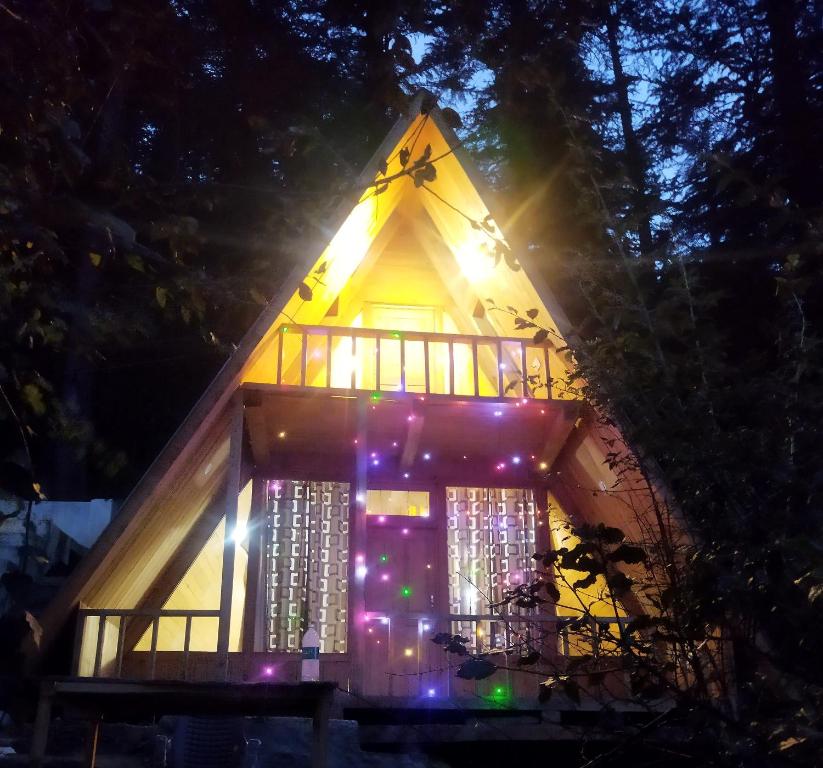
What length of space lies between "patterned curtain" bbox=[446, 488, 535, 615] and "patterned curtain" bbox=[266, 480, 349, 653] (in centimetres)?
131

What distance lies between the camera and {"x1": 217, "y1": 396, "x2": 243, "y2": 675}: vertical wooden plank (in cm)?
686

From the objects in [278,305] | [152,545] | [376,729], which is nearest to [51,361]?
[152,545]

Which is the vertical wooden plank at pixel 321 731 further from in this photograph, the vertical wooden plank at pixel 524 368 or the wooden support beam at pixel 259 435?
the vertical wooden plank at pixel 524 368

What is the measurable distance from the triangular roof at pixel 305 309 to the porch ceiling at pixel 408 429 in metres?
0.55

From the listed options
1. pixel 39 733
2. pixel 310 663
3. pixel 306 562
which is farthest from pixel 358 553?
pixel 39 733

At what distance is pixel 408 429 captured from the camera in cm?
901

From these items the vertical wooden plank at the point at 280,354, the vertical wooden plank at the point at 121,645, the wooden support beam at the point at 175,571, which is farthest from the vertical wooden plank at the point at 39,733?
the wooden support beam at the point at 175,571

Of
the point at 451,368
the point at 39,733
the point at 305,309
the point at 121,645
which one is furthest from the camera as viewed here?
the point at 305,309

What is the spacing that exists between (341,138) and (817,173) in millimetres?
8015

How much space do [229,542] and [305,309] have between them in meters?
2.85

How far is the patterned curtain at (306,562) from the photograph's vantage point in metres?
8.98

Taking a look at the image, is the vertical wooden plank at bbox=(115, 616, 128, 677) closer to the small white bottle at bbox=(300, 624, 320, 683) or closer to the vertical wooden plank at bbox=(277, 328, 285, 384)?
the small white bottle at bbox=(300, 624, 320, 683)

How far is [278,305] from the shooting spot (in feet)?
24.0

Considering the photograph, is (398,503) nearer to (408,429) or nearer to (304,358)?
(408,429)
